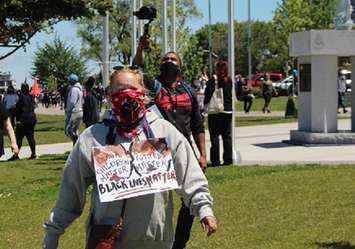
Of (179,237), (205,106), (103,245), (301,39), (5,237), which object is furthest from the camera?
(301,39)

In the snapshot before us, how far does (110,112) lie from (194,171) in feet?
1.93

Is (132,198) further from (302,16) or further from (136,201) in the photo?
(302,16)

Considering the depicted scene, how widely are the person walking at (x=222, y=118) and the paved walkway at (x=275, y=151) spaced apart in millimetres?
875

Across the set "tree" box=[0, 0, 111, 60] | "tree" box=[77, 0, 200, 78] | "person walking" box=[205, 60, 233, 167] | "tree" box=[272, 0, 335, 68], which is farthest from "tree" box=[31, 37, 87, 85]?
"person walking" box=[205, 60, 233, 167]

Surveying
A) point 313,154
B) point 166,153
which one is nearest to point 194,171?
point 166,153

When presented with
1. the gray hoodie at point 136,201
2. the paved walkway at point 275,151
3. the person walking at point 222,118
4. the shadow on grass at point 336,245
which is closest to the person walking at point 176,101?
the shadow on grass at point 336,245

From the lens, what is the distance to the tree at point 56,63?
8662cm

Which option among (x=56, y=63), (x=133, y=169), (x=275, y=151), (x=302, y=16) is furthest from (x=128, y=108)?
(x=56, y=63)

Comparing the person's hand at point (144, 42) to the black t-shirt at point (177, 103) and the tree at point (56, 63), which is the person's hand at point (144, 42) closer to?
the black t-shirt at point (177, 103)

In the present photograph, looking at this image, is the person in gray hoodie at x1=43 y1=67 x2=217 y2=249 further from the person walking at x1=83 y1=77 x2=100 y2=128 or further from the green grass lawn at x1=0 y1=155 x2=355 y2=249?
the person walking at x1=83 y1=77 x2=100 y2=128

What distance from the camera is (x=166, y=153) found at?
4.79m

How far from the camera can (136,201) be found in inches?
185

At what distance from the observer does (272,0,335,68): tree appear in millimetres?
64875

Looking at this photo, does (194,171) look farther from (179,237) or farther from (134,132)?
(179,237)
